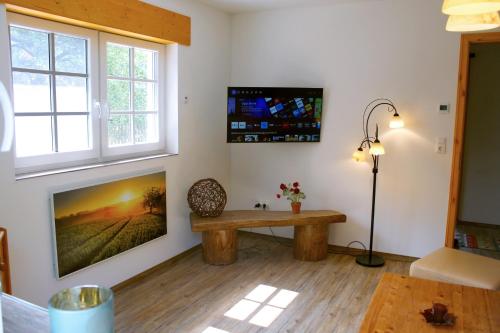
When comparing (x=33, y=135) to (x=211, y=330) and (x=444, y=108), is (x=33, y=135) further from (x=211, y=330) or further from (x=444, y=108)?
(x=444, y=108)

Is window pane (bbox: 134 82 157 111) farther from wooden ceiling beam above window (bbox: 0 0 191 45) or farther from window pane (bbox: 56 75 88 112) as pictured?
window pane (bbox: 56 75 88 112)

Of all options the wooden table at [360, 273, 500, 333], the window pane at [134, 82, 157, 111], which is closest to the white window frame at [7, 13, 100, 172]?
the window pane at [134, 82, 157, 111]

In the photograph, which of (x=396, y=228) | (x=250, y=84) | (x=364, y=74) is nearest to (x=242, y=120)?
(x=250, y=84)

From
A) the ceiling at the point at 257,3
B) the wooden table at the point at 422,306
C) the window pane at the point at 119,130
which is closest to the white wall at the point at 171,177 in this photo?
the ceiling at the point at 257,3

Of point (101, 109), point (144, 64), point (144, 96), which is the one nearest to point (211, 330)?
point (101, 109)

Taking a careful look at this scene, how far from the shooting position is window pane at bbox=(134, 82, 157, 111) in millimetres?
3631

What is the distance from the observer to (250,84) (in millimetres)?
4609

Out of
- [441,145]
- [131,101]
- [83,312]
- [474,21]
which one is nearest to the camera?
[83,312]

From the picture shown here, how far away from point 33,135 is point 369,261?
305 centimetres

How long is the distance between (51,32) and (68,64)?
0.78 ft

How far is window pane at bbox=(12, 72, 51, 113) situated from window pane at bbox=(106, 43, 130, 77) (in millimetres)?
579

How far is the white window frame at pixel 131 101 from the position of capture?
127 inches

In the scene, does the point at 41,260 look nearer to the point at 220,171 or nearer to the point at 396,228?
the point at 220,171

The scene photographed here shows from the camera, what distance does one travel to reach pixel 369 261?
4.02 metres
